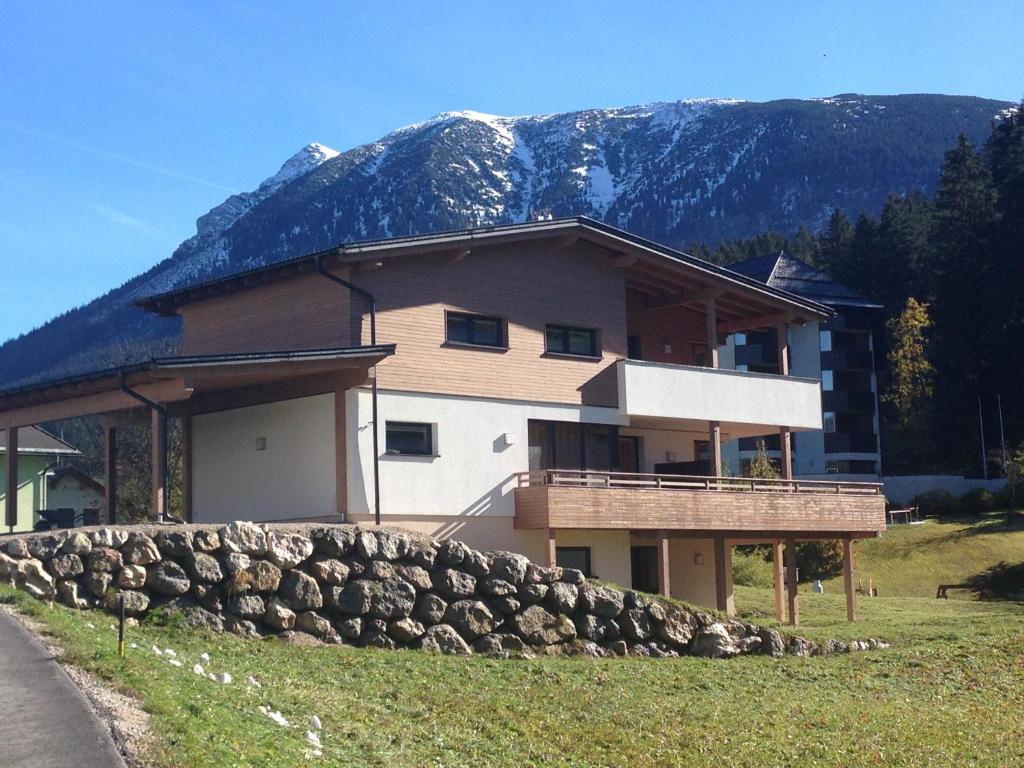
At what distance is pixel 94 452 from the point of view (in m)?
66.9

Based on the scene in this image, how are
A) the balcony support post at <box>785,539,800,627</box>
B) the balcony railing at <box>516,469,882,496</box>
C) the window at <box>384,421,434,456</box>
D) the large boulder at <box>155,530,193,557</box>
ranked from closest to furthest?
the large boulder at <box>155,530,193,557</box> → the window at <box>384,421,434,456</box> → the balcony railing at <box>516,469,882,496</box> → the balcony support post at <box>785,539,800,627</box>

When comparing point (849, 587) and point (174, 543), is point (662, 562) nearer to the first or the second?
point (849, 587)

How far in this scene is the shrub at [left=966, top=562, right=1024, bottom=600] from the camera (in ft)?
151

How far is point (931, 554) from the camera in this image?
2042 inches

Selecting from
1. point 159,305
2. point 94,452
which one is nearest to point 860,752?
point 159,305

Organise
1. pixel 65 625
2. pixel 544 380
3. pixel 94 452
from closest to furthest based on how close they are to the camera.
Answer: pixel 65 625 → pixel 544 380 → pixel 94 452

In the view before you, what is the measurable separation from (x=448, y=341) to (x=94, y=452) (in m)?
44.2

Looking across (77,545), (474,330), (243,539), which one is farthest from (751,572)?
(77,545)

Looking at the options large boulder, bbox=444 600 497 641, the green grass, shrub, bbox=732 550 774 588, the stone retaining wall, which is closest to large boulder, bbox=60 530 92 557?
the stone retaining wall

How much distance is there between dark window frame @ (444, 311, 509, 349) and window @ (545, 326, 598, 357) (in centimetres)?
125

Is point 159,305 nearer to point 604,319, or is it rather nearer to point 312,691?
point 604,319

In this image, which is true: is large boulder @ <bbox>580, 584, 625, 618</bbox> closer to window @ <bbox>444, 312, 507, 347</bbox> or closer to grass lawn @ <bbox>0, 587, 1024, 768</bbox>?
grass lawn @ <bbox>0, 587, 1024, 768</bbox>

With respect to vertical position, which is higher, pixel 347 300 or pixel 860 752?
pixel 347 300

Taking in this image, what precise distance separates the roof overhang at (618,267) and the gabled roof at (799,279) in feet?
141
